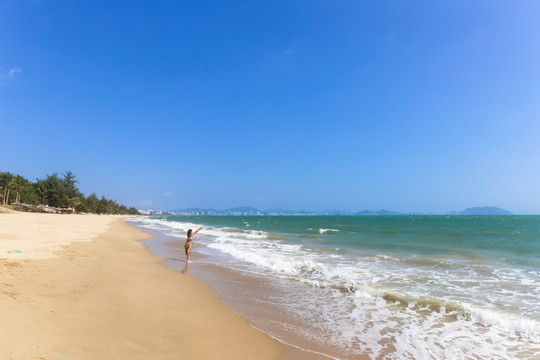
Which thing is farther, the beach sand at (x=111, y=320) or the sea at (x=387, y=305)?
the sea at (x=387, y=305)

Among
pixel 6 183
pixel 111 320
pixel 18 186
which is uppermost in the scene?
pixel 6 183

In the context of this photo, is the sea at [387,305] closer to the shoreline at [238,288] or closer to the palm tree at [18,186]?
the shoreline at [238,288]

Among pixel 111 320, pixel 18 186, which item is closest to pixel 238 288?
pixel 111 320

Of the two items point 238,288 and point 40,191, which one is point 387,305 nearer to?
point 238,288

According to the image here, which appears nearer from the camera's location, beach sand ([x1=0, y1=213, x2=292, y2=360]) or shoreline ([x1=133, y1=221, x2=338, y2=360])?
beach sand ([x1=0, y1=213, x2=292, y2=360])

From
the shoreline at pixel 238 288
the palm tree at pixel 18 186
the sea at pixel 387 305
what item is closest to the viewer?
the shoreline at pixel 238 288

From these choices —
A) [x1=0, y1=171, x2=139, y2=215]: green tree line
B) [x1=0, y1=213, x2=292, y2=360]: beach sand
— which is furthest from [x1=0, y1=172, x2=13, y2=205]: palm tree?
[x1=0, y1=213, x2=292, y2=360]: beach sand

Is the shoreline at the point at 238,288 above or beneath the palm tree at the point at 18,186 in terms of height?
beneath

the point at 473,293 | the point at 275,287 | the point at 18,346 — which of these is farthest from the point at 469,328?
the point at 18,346

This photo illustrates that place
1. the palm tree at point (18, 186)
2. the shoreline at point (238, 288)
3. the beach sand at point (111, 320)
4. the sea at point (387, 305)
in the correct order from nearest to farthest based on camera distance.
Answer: the beach sand at point (111, 320)
the shoreline at point (238, 288)
the sea at point (387, 305)
the palm tree at point (18, 186)

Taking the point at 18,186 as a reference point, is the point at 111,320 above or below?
below

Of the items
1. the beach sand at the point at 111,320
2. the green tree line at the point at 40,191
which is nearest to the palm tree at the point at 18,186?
the green tree line at the point at 40,191

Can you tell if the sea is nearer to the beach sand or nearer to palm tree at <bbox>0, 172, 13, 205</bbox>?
the beach sand

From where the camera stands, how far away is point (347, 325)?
639 cm
